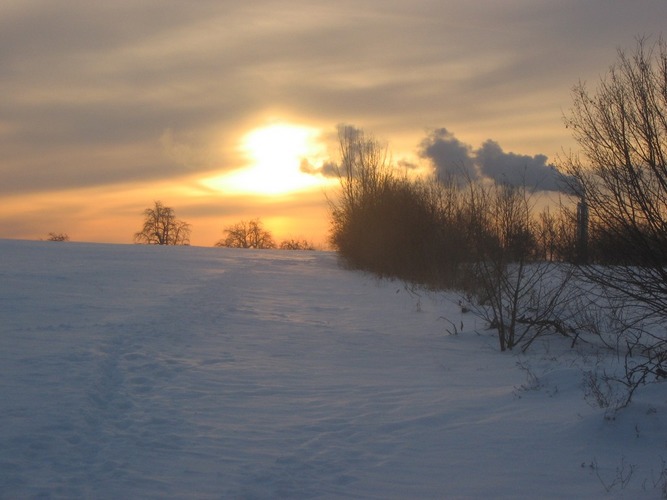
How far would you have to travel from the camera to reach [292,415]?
831 centimetres

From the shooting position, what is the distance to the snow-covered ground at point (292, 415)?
5930mm

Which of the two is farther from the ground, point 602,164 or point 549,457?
point 602,164

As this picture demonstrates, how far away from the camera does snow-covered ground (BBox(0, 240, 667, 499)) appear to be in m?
5.93

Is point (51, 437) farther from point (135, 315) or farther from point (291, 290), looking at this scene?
point (291, 290)

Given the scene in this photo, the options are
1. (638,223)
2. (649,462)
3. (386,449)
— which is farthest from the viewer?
(638,223)

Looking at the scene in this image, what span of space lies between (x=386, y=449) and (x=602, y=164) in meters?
5.46

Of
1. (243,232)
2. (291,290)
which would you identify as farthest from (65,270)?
(243,232)

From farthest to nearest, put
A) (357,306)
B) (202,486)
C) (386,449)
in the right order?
1. (357,306)
2. (386,449)
3. (202,486)

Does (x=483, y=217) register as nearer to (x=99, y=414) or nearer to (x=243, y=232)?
(x=99, y=414)

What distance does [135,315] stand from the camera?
618 inches

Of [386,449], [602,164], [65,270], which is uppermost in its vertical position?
[602,164]

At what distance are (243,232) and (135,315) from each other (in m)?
94.1

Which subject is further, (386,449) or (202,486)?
(386,449)

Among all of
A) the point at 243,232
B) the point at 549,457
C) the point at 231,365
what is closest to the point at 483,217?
the point at 231,365
